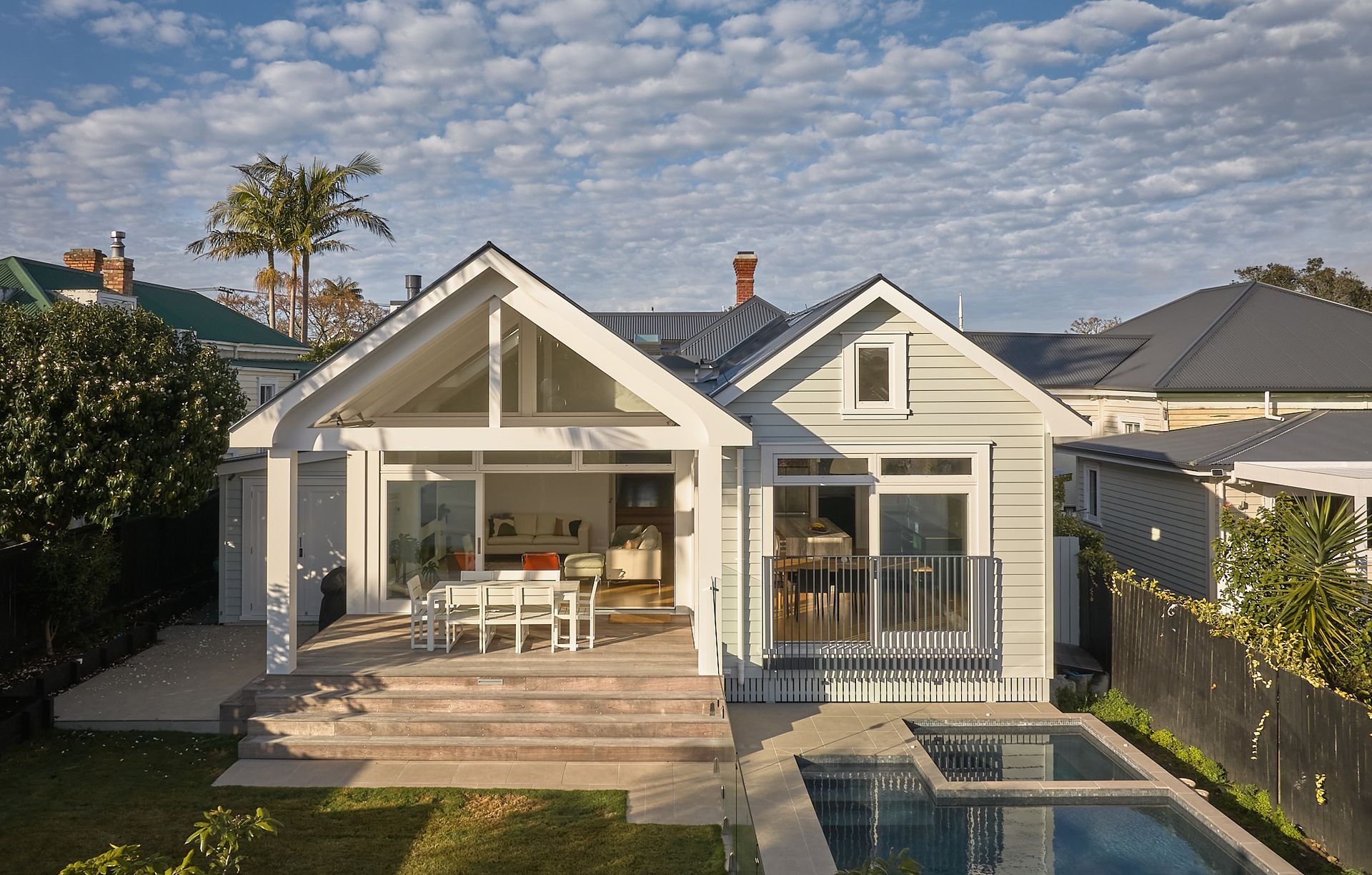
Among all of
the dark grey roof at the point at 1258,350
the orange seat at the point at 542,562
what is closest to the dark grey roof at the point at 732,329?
the dark grey roof at the point at 1258,350

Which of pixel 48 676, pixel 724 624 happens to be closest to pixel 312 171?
pixel 48 676

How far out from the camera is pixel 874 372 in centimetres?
1038

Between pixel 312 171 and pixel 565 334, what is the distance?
25.0m

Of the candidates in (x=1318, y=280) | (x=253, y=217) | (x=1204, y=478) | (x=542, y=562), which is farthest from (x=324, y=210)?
(x=1318, y=280)

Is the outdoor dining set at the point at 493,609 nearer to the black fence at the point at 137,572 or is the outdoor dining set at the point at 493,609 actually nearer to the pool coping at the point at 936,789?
the pool coping at the point at 936,789

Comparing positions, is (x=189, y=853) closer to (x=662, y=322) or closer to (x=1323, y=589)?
(x=1323, y=589)

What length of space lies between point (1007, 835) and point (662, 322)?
26.2 meters

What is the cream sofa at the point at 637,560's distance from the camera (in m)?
13.1

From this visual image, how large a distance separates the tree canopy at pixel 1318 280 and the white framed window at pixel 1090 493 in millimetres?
25894

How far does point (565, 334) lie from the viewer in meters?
9.29

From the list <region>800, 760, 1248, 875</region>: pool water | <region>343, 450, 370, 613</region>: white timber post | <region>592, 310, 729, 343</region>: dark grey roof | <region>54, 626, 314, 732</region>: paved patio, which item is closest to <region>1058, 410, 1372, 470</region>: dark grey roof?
<region>800, 760, 1248, 875</region>: pool water

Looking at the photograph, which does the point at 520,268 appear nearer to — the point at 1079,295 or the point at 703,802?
the point at 703,802

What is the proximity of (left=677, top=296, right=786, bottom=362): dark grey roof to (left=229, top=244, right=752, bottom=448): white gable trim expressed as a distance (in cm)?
1436

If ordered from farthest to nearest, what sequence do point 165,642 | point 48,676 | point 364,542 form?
point 165,642
point 364,542
point 48,676
